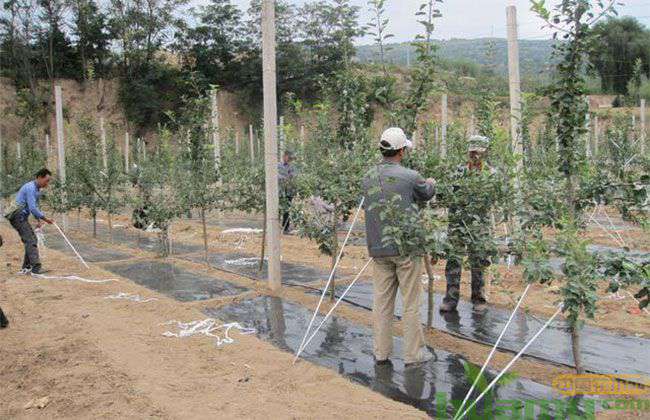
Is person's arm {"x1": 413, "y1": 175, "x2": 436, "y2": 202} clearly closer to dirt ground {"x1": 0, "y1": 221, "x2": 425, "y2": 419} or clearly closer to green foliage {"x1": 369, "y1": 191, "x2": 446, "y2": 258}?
green foliage {"x1": 369, "y1": 191, "x2": 446, "y2": 258}

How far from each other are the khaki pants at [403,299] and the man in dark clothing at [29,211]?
622 cm

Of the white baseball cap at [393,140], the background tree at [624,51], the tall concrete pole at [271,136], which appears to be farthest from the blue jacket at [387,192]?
the background tree at [624,51]

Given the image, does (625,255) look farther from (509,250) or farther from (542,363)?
(542,363)

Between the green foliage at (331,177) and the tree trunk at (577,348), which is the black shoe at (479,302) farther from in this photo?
the tree trunk at (577,348)

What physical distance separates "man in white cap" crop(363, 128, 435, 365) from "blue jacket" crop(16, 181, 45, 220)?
249 inches

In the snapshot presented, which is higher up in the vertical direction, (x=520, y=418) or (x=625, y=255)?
(x=625, y=255)

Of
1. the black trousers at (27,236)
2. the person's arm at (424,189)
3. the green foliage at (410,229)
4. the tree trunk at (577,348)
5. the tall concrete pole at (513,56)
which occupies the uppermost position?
the tall concrete pole at (513,56)

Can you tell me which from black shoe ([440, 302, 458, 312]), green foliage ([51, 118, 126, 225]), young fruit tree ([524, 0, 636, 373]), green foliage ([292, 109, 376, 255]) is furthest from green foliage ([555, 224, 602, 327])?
green foliage ([51, 118, 126, 225])

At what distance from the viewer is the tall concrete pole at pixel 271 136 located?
7750 millimetres

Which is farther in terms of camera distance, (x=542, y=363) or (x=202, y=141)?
(x=202, y=141)

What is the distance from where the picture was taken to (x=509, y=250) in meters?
4.75

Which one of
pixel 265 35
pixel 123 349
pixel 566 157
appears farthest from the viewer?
pixel 265 35

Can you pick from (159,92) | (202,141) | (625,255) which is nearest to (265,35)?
(202,141)

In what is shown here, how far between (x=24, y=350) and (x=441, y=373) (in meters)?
3.99
